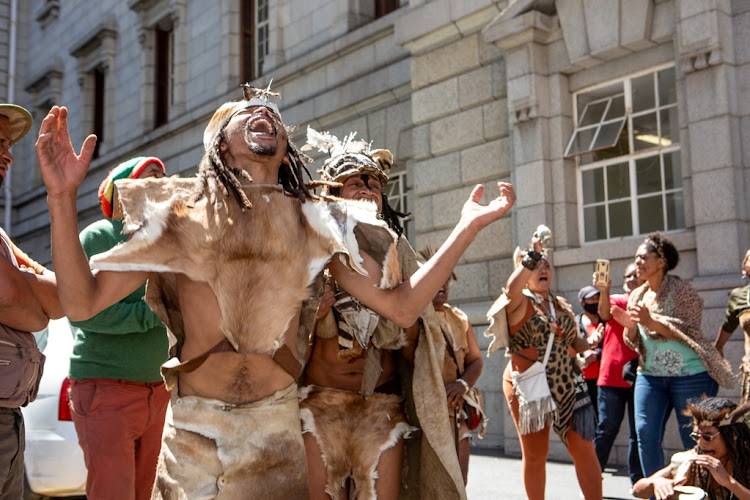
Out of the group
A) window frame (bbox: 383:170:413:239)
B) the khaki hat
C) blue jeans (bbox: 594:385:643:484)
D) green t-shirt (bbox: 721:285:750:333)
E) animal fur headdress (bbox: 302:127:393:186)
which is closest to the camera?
the khaki hat

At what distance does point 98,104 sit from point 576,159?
17.6 m

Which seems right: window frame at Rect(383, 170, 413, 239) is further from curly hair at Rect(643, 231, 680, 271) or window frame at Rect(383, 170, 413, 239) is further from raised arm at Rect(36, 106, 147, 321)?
raised arm at Rect(36, 106, 147, 321)

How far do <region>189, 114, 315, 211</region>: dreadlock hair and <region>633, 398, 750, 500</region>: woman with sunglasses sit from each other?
9.33 ft

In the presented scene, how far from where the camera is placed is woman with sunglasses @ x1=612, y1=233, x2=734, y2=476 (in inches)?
240

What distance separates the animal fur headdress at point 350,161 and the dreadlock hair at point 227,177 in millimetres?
964

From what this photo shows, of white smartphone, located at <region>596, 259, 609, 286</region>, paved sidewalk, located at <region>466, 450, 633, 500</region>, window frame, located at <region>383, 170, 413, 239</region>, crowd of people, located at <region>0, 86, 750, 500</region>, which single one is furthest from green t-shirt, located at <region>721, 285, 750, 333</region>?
window frame, located at <region>383, 170, 413, 239</region>

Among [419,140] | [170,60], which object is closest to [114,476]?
[419,140]

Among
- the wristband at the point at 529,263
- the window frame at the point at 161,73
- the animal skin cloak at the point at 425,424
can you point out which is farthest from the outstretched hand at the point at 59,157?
the window frame at the point at 161,73

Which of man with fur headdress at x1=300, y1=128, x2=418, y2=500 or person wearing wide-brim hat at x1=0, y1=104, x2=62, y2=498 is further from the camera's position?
man with fur headdress at x1=300, y1=128, x2=418, y2=500

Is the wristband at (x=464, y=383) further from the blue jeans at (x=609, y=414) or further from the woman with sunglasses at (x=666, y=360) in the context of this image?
the blue jeans at (x=609, y=414)

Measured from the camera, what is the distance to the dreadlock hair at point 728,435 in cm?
480

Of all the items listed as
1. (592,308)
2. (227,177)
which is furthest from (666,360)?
(227,177)

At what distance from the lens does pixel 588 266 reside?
926 centimetres

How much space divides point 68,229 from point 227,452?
0.87 m
